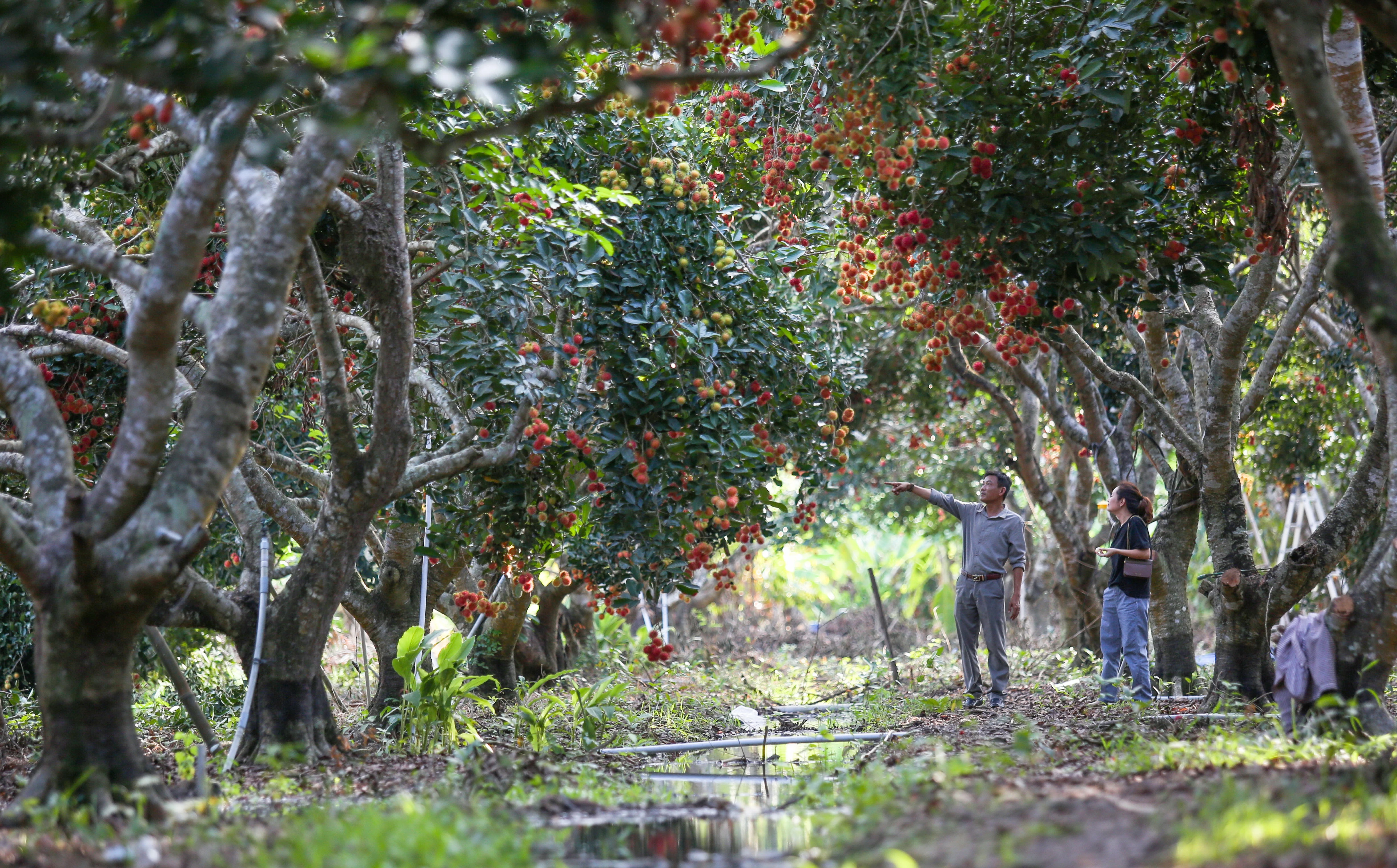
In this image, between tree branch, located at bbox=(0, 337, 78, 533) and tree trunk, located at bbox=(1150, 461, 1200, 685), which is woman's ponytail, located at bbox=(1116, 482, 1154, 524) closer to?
tree trunk, located at bbox=(1150, 461, 1200, 685)

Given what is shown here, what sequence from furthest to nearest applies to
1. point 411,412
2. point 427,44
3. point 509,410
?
point 411,412 < point 509,410 < point 427,44

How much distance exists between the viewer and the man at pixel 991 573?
7871 mm

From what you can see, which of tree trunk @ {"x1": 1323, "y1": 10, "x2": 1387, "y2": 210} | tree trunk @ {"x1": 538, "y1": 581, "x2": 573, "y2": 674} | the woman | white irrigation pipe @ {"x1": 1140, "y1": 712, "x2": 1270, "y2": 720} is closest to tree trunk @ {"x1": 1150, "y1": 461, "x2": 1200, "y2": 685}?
the woman

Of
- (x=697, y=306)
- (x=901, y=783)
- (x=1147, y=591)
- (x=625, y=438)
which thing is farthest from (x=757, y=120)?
(x=901, y=783)

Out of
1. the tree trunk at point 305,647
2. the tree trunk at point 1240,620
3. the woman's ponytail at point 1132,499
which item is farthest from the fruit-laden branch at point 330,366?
the tree trunk at point 1240,620

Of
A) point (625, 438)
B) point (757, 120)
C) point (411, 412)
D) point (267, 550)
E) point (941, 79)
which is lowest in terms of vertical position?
point (267, 550)

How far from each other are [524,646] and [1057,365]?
242 inches

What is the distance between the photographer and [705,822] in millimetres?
4352

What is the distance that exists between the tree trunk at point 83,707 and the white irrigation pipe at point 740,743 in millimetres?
2966

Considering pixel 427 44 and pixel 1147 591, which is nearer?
pixel 427 44

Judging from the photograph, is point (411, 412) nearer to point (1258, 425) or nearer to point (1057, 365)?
point (1057, 365)

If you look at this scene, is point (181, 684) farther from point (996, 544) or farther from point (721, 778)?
point (996, 544)

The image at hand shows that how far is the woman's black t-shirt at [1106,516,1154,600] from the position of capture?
23.8 feet

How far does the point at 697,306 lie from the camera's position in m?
6.50
